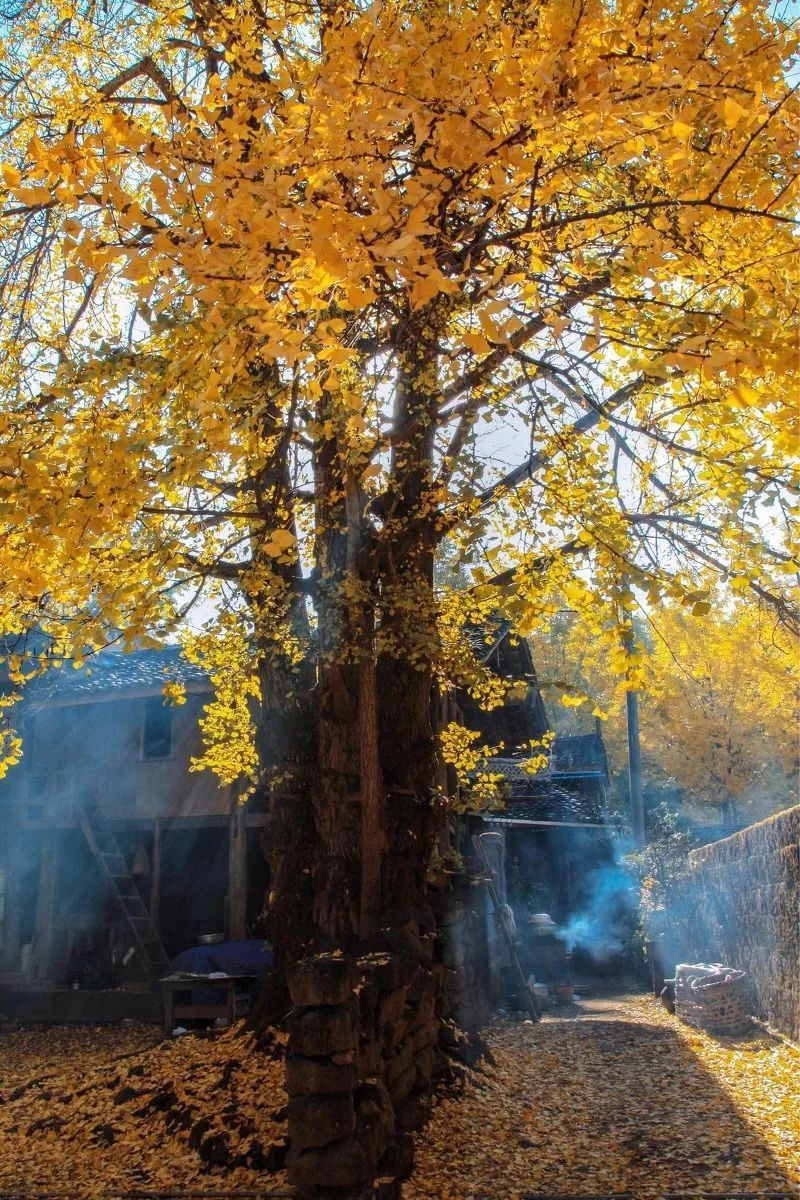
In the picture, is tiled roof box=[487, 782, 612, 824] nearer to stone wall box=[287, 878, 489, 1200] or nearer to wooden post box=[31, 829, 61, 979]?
wooden post box=[31, 829, 61, 979]

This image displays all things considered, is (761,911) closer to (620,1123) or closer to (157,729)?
(620,1123)

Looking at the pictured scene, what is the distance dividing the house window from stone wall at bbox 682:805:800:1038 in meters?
8.70

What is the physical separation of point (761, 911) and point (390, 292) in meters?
8.97

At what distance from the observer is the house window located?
1652 centimetres

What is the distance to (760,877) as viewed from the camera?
11477mm

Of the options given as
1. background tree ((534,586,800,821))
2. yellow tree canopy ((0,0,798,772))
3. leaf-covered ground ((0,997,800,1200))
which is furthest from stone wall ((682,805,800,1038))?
background tree ((534,586,800,821))

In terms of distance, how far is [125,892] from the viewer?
1574 centimetres

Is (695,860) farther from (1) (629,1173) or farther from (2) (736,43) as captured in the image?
(2) (736,43)

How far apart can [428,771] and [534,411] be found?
10.8 ft

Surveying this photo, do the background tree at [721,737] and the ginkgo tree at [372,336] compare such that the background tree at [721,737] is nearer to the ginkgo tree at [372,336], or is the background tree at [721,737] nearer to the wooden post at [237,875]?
the wooden post at [237,875]

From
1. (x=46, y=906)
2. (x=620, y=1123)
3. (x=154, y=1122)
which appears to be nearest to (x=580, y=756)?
(x=46, y=906)

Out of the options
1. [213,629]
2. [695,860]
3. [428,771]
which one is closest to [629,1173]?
[428,771]

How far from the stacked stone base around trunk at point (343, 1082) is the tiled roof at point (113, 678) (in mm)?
8872

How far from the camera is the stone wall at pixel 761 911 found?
9.81m
